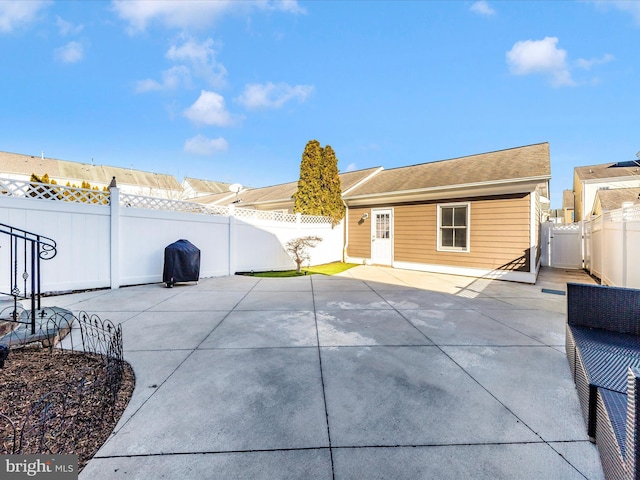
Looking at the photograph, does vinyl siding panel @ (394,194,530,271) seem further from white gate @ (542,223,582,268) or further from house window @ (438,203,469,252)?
white gate @ (542,223,582,268)

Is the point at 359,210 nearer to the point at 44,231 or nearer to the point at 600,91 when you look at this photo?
the point at 44,231

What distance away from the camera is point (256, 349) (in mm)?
3066

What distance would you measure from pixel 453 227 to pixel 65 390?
383 inches

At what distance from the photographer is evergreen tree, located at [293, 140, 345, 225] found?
1159 cm

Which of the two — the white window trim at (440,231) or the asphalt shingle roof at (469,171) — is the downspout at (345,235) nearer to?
the asphalt shingle roof at (469,171)

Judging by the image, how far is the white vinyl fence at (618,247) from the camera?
5.26 meters

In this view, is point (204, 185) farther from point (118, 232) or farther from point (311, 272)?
point (118, 232)

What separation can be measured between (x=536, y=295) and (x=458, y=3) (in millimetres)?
8476

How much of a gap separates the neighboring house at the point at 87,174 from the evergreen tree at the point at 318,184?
23882 millimetres

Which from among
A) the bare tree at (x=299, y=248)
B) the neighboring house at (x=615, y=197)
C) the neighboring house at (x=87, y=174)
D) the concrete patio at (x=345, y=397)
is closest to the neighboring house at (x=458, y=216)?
the bare tree at (x=299, y=248)

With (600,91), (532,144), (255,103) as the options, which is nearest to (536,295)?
(532,144)

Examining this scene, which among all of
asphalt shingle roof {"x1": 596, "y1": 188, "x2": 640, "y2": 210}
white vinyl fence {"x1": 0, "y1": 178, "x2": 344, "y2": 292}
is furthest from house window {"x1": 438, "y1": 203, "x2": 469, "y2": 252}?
asphalt shingle roof {"x1": 596, "y1": 188, "x2": 640, "y2": 210}

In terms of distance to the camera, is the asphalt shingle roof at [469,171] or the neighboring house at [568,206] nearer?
the asphalt shingle roof at [469,171]

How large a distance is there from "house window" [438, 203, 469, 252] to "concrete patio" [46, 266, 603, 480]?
15.1ft
